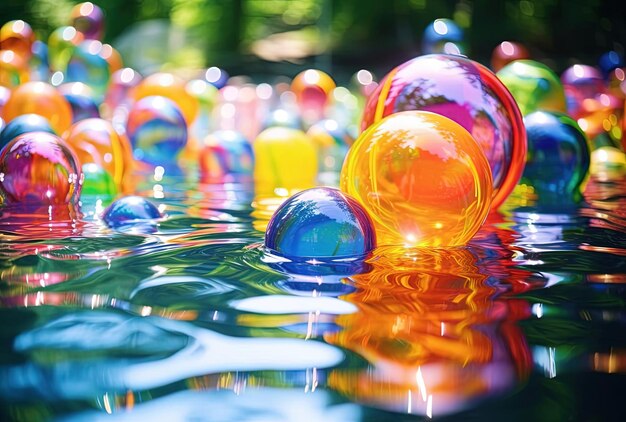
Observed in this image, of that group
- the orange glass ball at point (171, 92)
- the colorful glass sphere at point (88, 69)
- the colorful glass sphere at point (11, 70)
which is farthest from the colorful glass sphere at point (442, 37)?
the colorful glass sphere at point (11, 70)

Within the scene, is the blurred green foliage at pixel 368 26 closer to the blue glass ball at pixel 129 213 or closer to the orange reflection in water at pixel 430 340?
the blue glass ball at pixel 129 213

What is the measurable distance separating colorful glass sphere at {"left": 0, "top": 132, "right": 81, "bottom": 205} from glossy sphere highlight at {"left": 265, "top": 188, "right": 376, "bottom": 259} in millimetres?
1772

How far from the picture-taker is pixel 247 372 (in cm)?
191

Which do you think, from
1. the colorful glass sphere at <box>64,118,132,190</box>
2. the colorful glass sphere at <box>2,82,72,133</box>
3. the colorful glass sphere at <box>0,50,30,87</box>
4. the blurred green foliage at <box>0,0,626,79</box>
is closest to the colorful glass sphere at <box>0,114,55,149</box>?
the colorful glass sphere at <box>64,118,132,190</box>

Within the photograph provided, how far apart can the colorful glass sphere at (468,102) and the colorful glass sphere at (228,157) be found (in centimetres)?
260

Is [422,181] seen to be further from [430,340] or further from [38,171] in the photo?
[38,171]

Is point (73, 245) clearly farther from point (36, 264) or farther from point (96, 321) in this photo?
point (96, 321)

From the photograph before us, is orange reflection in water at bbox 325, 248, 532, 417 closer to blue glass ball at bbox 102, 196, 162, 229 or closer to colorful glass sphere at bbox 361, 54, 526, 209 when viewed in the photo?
colorful glass sphere at bbox 361, 54, 526, 209

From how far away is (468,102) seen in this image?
3.92m

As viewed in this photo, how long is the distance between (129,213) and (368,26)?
1384 cm

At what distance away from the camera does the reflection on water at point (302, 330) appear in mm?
1748

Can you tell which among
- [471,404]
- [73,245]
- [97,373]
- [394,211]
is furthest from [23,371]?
[394,211]

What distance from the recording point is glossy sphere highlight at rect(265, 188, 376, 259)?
3027 millimetres

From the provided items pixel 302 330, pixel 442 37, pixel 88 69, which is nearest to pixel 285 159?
pixel 88 69
